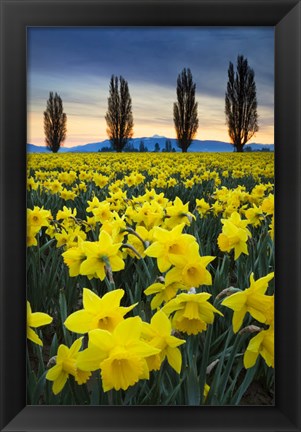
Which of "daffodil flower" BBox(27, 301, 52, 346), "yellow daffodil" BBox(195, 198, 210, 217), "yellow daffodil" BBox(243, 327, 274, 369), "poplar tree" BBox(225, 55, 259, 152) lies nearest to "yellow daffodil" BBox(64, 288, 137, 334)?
"daffodil flower" BBox(27, 301, 52, 346)

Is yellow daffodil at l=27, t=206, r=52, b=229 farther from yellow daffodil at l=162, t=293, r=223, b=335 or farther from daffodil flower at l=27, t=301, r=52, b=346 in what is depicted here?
yellow daffodil at l=162, t=293, r=223, b=335

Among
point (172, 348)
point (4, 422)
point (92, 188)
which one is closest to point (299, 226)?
point (172, 348)

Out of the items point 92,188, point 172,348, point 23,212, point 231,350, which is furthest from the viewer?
point 92,188

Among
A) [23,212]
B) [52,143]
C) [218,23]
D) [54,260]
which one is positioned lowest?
[54,260]

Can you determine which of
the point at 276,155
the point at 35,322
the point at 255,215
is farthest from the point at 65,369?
the point at 276,155

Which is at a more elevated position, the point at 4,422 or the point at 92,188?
the point at 92,188

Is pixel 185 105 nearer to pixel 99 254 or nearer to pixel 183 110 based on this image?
pixel 183 110

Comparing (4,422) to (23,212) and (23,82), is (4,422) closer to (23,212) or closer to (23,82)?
(23,212)
